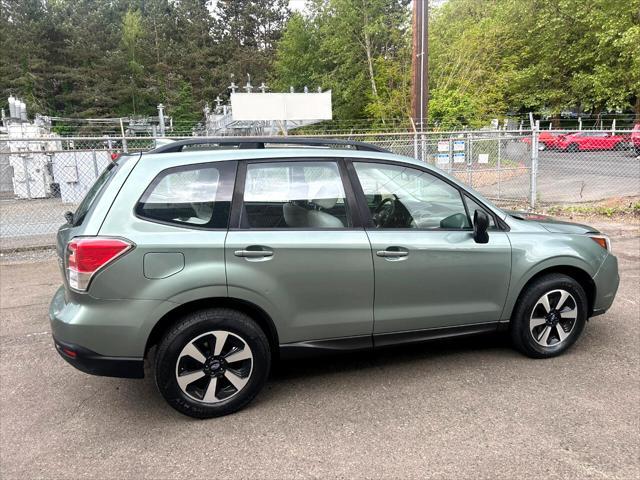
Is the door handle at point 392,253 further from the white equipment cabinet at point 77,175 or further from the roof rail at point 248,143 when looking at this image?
the white equipment cabinet at point 77,175

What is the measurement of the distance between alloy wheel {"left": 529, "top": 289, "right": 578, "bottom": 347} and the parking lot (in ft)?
0.63

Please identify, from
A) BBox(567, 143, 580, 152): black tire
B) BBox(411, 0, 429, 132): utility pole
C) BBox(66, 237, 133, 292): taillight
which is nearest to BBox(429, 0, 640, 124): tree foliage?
BBox(567, 143, 580, 152): black tire

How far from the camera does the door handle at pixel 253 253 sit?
10.1 feet

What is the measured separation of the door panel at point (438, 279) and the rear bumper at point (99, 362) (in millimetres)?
1586

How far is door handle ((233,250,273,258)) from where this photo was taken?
3074mm

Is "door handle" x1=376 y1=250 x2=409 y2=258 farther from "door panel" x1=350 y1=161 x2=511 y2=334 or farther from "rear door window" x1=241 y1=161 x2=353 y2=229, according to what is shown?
"rear door window" x1=241 y1=161 x2=353 y2=229

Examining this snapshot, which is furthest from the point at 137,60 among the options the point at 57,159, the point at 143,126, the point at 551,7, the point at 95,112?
the point at 57,159

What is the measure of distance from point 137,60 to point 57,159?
44.7m

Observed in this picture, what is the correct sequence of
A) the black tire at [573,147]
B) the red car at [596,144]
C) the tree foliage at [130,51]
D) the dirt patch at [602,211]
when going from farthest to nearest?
the tree foliage at [130,51], the black tire at [573,147], the red car at [596,144], the dirt patch at [602,211]

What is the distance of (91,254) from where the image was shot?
287 centimetres

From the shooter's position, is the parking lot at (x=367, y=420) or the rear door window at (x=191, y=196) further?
the rear door window at (x=191, y=196)

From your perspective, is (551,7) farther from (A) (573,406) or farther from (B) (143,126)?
(A) (573,406)

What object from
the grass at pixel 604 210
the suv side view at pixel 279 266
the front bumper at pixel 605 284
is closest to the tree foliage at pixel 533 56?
the grass at pixel 604 210

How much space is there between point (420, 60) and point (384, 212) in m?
8.76
